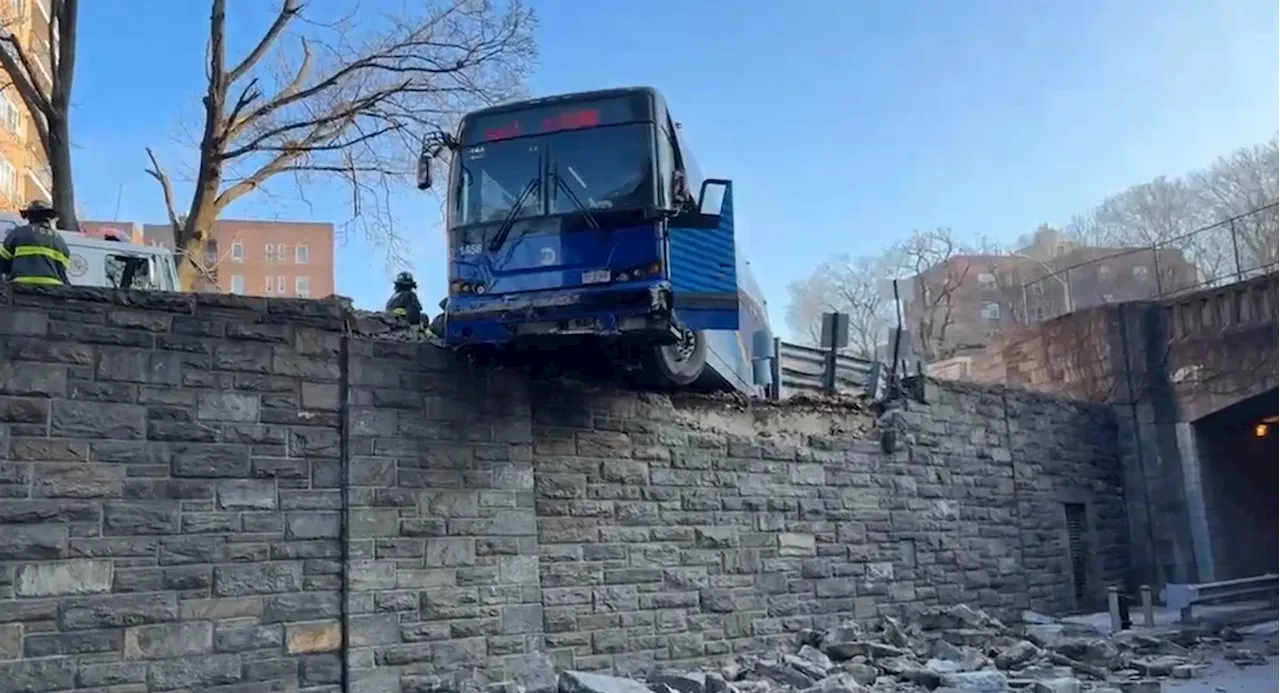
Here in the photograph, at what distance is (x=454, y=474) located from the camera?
9.02 m

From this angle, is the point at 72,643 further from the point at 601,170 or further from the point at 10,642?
the point at 601,170

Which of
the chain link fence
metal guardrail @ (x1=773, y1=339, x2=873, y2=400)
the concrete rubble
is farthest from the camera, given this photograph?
the chain link fence

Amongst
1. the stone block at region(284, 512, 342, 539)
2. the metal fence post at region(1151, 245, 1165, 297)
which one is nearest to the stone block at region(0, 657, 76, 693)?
the stone block at region(284, 512, 342, 539)

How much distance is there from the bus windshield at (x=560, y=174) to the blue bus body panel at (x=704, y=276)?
62 cm

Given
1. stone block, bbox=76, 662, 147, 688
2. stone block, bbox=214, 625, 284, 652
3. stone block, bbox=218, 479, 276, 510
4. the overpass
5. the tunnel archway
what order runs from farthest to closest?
the tunnel archway
the overpass
stone block, bbox=218, 479, 276, 510
stone block, bbox=214, 625, 284, 652
stone block, bbox=76, 662, 147, 688

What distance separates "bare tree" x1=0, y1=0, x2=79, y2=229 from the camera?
14.7 m

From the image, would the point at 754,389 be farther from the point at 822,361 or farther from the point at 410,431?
the point at 410,431

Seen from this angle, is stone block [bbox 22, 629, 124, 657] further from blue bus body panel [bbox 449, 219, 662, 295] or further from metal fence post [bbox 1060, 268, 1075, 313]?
metal fence post [bbox 1060, 268, 1075, 313]

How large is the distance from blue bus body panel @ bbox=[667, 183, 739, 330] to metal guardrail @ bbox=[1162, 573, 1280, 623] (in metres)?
7.84

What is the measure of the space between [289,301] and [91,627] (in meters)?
2.68

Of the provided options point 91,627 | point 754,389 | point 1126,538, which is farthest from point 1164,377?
point 91,627

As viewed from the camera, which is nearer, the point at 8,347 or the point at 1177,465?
the point at 8,347

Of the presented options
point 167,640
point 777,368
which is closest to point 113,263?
point 167,640

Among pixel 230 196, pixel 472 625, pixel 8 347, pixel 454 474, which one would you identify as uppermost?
pixel 230 196
